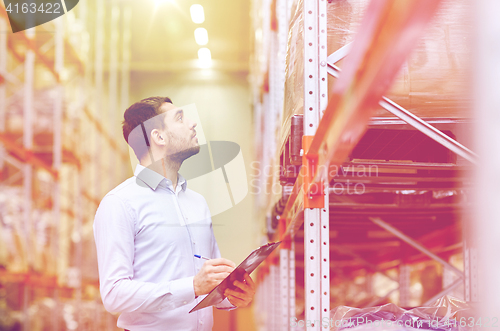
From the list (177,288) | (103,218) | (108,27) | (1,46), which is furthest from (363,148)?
(108,27)

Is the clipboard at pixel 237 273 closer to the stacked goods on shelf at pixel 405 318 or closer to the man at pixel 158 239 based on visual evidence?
the man at pixel 158 239

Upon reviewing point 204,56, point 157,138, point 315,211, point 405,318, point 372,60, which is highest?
point 204,56

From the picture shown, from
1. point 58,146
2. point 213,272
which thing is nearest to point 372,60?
point 213,272

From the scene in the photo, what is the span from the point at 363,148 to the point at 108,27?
425 inches

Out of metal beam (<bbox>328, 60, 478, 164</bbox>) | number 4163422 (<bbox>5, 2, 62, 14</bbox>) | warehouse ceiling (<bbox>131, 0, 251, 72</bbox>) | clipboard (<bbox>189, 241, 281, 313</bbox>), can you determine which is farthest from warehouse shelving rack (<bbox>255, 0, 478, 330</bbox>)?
warehouse ceiling (<bbox>131, 0, 251, 72</bbox>)

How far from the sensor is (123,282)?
5.82 ft

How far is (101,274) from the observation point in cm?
184

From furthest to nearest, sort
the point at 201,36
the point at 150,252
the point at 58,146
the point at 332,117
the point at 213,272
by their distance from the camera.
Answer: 1. the point at 201,36
2. the point at 58,146
3. the point at 150,252
4. the point at 213,272
5. the point at 332,117

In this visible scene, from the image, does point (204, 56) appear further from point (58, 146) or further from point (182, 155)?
point (182, 155)

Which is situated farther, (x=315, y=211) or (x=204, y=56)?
(x=204, y=56)

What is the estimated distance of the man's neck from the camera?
7.33 ft

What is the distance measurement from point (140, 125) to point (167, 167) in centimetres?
27

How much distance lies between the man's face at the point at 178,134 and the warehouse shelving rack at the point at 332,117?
57 cm

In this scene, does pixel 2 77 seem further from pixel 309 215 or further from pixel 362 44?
pixel 362 44
